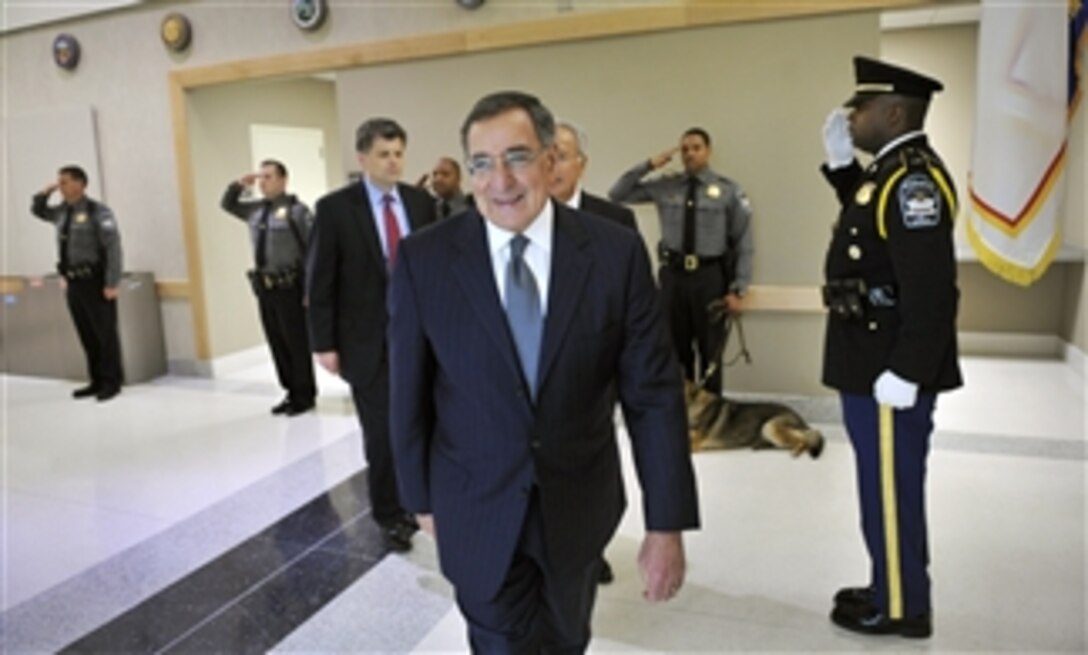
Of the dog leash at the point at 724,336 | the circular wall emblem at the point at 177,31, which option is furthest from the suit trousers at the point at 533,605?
the circular wall emblem at the point at 177,31

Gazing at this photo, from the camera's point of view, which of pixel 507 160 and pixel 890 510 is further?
pixel 890 510

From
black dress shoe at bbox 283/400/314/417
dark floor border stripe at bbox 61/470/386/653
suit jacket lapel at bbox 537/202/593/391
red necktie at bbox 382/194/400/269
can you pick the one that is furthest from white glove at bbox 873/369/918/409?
black dress shoe at bbox 283/400/314/417

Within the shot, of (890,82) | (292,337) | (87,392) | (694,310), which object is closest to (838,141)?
(890,82)

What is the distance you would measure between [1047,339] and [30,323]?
813cm

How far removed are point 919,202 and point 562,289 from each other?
45.8 inches

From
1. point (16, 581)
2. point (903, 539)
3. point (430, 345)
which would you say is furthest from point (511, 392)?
point (16, 581)

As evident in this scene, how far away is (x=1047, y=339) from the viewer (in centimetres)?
602

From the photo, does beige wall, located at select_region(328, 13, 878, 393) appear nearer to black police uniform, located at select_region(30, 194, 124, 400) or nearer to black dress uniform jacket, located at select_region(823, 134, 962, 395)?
black dress uniform jacket, located at select_region(823, 134, 962, 395)

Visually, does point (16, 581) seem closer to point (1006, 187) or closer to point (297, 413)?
point (297, 413)

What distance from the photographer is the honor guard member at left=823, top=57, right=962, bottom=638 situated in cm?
206

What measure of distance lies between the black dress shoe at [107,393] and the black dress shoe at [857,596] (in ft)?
17.2

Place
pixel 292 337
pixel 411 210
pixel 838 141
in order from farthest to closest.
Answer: pixel 292 337
pixel 411 210
pixel 838 141

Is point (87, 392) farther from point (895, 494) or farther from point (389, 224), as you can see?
point (895, 494)

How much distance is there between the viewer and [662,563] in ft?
4.99
